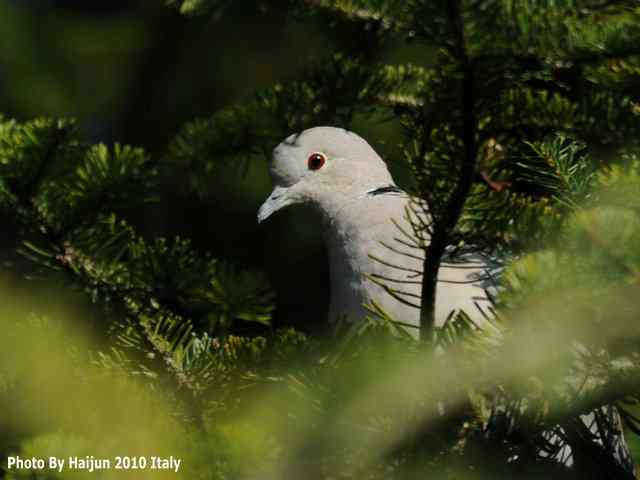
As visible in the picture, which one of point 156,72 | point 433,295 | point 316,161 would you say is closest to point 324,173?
point 316,161

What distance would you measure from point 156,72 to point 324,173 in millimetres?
2321

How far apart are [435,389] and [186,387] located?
0.46 metres

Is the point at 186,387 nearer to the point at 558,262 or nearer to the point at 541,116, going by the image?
the point at 558,262

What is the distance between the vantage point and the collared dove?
2330mm

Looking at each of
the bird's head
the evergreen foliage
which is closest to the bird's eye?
the bird's head

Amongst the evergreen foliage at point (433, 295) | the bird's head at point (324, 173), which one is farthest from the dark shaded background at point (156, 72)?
the evergreen foliage at point (433, 295)

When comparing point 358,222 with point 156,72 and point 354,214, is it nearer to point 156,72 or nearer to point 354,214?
point 354,214

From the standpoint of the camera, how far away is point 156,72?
488 centimetres

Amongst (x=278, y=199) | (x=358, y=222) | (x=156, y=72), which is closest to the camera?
(x=358, y=222)

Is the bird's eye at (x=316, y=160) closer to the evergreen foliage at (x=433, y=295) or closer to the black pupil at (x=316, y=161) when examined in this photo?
the black pupil at (x=316, y=161)

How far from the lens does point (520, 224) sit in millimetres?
1700

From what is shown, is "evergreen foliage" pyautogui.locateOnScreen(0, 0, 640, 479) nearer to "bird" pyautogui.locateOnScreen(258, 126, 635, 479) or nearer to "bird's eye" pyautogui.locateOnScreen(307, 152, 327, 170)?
"bird" pyautogui.locateOnScreen(258, 126, 635, 479)

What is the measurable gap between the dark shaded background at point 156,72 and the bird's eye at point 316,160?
1.21 metres

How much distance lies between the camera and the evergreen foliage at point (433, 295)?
1.29 meters
